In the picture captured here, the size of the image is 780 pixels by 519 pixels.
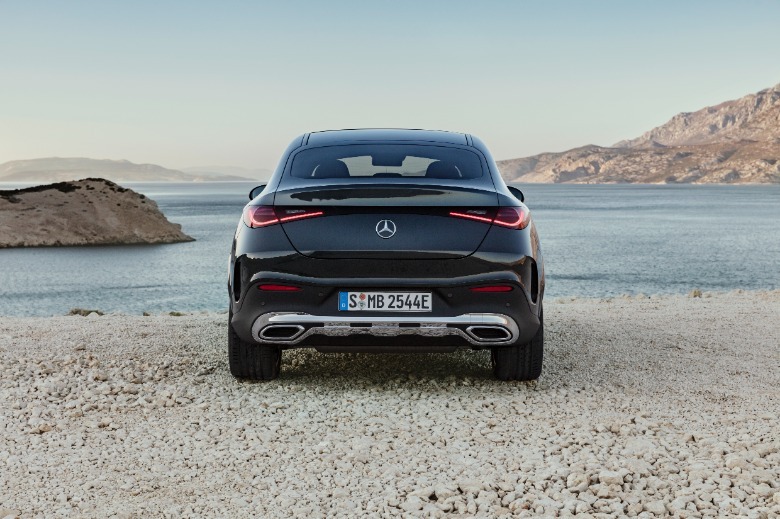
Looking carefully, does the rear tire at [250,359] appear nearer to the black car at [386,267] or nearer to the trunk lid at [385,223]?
the black car at [386,267]

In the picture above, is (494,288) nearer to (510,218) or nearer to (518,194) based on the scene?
(510,218)

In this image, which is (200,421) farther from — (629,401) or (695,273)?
(695,273)

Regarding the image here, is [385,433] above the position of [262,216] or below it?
below

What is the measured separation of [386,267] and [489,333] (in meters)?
0.81

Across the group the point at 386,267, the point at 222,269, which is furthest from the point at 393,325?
the point at 222,269

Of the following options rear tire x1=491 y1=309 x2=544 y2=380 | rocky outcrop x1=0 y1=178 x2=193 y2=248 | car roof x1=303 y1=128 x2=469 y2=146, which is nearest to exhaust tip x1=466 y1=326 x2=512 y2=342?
rear tire x1=491 y1=309 x2=544 y2=380

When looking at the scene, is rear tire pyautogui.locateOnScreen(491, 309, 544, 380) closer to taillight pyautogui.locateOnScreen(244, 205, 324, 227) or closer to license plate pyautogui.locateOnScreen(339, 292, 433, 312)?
license plate pyautogui.locateOnScreen(339, 292, 433, 312)

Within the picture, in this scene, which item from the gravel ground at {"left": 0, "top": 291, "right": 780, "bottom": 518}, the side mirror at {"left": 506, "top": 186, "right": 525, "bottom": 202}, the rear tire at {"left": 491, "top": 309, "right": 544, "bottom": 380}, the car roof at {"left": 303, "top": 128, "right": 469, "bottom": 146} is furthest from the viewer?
the car roof at {"left": 303, "top": 128, "right": 469, "bottom": 146}

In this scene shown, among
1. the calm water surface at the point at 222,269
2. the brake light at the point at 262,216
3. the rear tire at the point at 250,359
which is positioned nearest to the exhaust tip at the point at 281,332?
the rear tire at the point at 250,359

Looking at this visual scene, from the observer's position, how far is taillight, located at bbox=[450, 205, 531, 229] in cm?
550

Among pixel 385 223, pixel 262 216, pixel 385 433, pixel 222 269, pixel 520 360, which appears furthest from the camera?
pixel 222 269

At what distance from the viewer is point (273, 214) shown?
5547mm

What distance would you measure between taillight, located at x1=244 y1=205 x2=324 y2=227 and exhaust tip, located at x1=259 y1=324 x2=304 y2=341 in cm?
68

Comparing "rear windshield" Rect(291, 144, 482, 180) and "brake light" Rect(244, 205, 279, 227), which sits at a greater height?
"rear windshield" Rect(291, 144, 482, 180)
